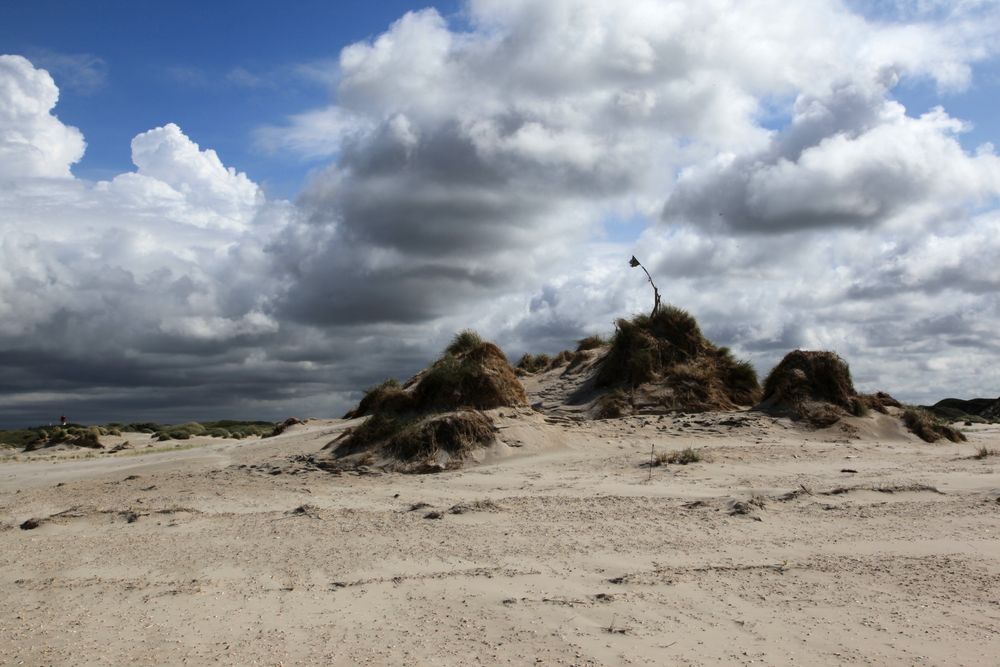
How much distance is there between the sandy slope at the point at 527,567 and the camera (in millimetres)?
5098

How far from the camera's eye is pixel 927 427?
15539mm

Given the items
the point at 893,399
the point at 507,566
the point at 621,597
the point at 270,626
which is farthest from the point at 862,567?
the point at 893,399

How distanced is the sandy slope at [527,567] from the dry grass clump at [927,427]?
10.5 ft

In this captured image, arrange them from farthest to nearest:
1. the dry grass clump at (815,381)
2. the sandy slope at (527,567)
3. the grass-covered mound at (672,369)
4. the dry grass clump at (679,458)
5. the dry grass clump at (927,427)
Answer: the grass-covered mound at (672,369), the dry grass clump at (815,381), the dry grass clump at (927,427), the dry grass clump at (679,458), the sandy slope at (527,567)

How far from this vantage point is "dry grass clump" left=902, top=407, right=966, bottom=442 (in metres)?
15.3

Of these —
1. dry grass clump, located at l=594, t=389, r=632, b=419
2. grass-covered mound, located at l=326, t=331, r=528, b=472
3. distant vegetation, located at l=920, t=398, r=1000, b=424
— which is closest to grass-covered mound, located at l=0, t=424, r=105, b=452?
grass-covered mound, located at l=326, t=331, r=528, b=472

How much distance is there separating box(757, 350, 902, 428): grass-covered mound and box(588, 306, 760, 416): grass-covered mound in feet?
5.25

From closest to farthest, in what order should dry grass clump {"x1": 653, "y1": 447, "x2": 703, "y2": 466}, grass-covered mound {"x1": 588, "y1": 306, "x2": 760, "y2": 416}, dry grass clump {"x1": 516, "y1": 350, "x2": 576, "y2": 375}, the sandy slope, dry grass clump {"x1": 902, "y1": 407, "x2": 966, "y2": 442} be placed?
the sandy slope → dry grass clump {"x1": 653, "y1": 447, "x2": 703, "y2": 466} → dry grass clump {"x1": 902, "y1": 407, "x2": 966, "y2": 442} → grass-covered mound {"x1": 588, "y1": 306, "x2": 760, "y2": 416} → dry grass clump {"x1": 516, "y1": 350, "x2": 576, "y2": 375}

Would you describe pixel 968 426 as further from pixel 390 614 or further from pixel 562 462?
pixel 390 614

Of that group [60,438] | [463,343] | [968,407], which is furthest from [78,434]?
[968,407]

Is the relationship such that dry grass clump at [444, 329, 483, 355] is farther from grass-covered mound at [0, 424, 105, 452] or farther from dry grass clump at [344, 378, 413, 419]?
grass-covered mound at [0, 424, 105, 452]

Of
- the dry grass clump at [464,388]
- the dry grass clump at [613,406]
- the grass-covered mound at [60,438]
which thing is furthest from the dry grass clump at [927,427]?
the grass-covered mound at [60,438]

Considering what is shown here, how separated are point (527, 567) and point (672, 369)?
12633 mm

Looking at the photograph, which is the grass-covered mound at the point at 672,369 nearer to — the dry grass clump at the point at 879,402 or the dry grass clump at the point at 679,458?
the dry grass clump at the point at 879,402
